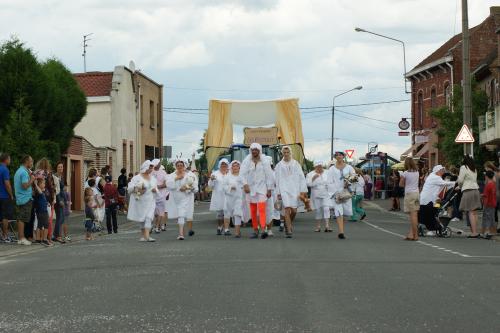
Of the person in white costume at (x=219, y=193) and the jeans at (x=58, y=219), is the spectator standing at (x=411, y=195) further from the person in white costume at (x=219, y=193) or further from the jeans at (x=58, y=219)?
the jeans at (x=58, y=219)

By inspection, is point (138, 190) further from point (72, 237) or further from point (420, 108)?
point (420, 108)

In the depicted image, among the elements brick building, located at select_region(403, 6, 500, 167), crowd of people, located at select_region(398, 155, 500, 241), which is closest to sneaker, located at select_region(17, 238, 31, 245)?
crowd of people, located at select_region(398, 155, 500, 241)

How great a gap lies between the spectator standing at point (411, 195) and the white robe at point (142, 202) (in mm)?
5085

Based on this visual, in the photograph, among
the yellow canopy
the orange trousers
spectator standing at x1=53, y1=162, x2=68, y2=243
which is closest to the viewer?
the orange trousers

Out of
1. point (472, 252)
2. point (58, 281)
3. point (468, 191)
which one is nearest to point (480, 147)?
point (468, 191)

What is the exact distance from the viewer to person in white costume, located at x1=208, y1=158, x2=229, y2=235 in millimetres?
22594

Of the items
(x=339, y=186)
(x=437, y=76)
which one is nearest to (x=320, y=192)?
(x=339, y=186)

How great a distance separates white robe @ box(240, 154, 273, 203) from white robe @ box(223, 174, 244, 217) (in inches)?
32.0

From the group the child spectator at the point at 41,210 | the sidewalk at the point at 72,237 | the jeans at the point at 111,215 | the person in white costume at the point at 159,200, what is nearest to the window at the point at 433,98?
the sidewalk at the point at 72,237

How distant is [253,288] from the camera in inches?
428

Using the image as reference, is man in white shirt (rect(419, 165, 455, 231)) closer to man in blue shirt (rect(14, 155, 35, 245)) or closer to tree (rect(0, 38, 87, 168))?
man in blue shirt (rect(14, 155, 35, 245))

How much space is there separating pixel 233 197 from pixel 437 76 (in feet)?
137

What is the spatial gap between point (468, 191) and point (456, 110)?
19979 millimetres

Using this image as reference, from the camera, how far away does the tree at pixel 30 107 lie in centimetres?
2377
